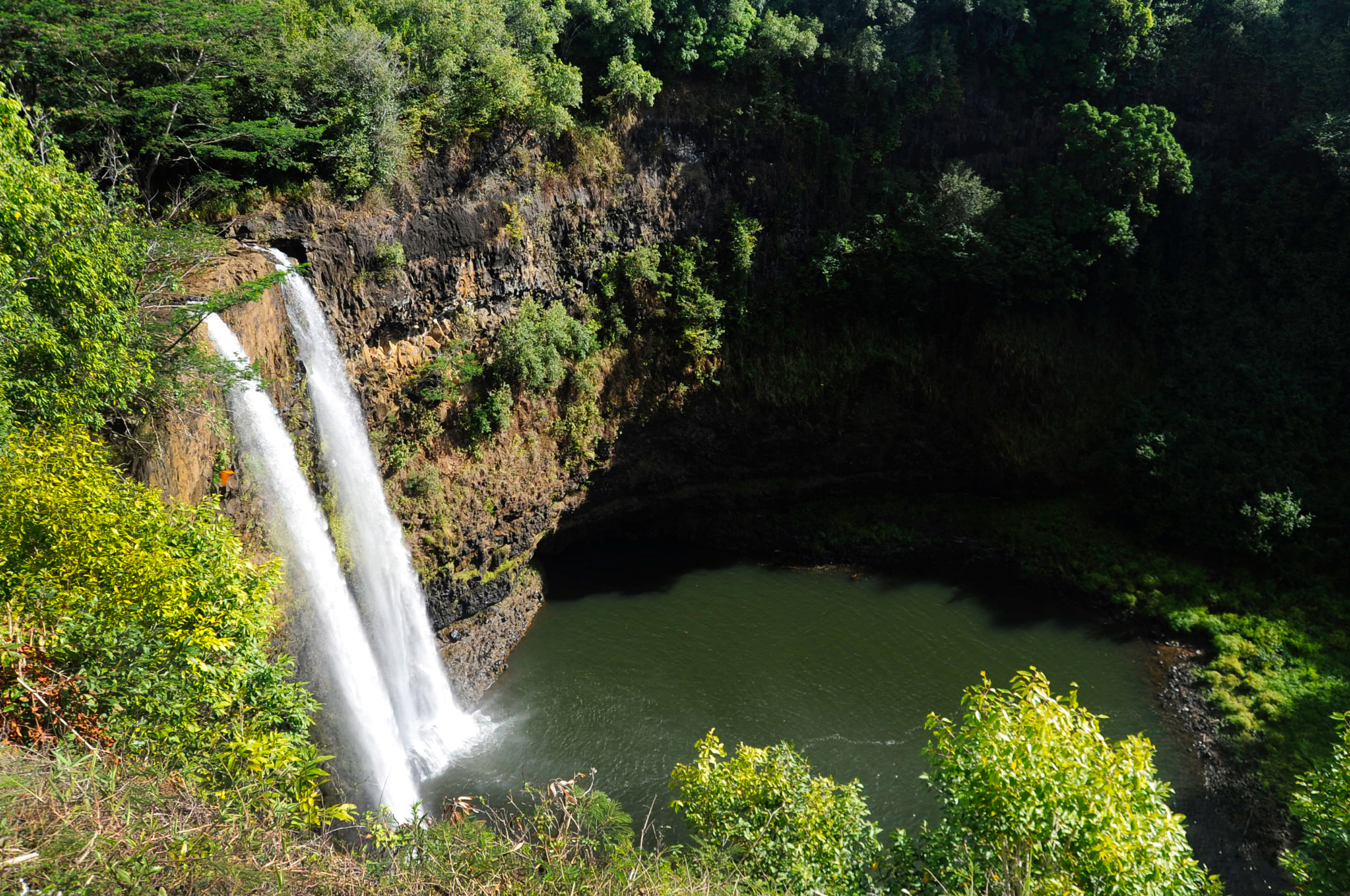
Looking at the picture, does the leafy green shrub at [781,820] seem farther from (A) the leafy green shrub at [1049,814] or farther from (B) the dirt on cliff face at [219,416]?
(B) the dirt on cliff face at [219,416]

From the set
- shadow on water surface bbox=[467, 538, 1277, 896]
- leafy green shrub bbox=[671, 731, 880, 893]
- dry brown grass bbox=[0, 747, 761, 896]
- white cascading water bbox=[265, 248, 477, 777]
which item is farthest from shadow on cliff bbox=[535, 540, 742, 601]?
dry brown grass bbox=[0, 747, 761, 896]

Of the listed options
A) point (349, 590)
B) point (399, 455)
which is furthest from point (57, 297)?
point (399, 455)

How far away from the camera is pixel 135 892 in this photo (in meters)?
4.95

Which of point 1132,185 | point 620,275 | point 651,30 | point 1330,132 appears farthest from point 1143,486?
point 651,30

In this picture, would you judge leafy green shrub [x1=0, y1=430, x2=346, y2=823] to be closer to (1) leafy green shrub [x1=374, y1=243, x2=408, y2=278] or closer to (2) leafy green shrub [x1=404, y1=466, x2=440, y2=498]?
(2) leafy green shrub [x1=404, y1=466, x2=440, y2=498]

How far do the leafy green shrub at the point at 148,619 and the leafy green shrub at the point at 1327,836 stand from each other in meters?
11.3

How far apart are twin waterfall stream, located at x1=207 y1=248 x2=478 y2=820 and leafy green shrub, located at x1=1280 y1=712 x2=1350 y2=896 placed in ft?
43.2

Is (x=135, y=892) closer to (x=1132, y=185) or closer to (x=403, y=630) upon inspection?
(x=403, y=630)

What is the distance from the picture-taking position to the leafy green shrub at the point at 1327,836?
9.09 m

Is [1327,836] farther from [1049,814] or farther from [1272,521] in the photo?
[1272,521]

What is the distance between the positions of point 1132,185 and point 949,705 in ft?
50.5

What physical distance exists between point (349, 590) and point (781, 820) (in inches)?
356

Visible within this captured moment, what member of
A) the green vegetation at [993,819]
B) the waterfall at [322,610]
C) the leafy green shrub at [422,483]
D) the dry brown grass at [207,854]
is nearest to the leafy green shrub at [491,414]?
the leafy green shrub at [422,483]

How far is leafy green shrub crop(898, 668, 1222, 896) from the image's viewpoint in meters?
7.42
